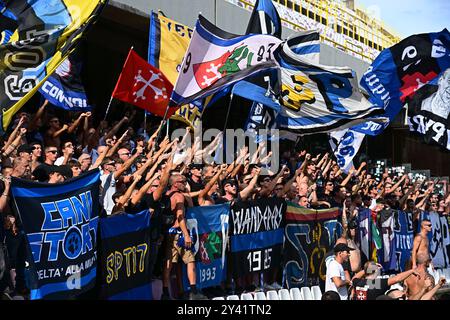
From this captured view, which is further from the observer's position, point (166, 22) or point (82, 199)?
point (166, 22)

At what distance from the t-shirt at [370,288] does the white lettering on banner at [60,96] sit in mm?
5116

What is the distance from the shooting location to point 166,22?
12.3 meters

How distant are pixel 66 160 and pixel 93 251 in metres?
2.14

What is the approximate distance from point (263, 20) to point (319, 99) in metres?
2.37

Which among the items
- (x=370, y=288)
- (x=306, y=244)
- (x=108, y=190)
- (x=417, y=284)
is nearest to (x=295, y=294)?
(x=370, y=288)

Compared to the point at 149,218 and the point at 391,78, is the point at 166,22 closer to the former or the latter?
A: the point at 149,218

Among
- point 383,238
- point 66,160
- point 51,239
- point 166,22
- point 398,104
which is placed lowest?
point 383,238

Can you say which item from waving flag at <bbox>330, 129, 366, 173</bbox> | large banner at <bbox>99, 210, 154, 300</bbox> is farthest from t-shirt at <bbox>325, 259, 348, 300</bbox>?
waving flag at <bbox>330, 129, 366, 173</bbox>

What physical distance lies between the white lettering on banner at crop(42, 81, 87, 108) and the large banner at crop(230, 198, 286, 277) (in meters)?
3.14

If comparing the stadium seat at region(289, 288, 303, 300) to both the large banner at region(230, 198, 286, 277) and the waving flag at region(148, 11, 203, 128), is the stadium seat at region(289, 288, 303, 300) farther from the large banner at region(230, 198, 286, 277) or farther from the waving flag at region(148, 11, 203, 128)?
the waving flag at region(148, 11, 203, 128)

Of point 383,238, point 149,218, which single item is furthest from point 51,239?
point 383,238

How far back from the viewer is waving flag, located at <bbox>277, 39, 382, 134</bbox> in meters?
11.9

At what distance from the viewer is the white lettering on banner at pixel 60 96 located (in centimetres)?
1066

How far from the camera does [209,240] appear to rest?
31.7ft
